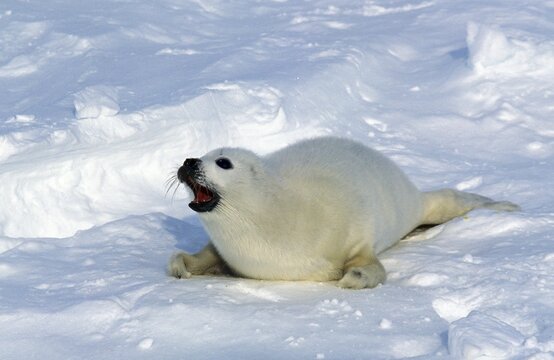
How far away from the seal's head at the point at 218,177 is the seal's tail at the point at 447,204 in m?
1.06

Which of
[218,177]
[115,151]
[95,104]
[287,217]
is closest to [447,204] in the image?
[287,217]

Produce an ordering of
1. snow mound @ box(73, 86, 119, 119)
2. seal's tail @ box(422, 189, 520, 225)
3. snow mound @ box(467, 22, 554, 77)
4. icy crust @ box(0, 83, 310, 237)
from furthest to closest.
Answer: snow mound @ box(467, 22, 554, 77) < snow mound @ box(73, 86, 119, 119) < icy crust @ box(0, 83, 310, 237) < seal's tail @ box(422, 189, 520, 225)

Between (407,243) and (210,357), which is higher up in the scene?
(210,357)

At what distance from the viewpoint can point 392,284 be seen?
3.31 m

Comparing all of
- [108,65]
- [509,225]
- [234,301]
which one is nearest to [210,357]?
[234,301]

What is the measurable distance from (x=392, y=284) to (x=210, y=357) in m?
0.98

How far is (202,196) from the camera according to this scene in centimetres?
331

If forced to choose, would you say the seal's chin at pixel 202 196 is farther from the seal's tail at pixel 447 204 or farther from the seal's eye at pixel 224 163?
the seal's tail at pixel 447 204

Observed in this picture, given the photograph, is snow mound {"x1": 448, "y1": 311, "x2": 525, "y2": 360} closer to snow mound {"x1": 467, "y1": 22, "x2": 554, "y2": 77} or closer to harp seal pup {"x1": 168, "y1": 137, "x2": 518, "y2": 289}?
harp seal pup {"x1": 168, "y1": 137, "x2": 518, "y2": 289}

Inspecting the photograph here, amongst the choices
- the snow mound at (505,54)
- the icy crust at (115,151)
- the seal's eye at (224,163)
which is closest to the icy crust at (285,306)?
the seal's eye at (224,163)

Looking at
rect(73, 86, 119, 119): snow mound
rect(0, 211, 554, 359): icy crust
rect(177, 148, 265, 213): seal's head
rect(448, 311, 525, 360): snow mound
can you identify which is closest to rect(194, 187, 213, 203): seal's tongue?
rect(177, 148, 265, 213): seal's head

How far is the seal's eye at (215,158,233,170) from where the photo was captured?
3367mm

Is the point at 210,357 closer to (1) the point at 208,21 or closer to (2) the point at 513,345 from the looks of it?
(2) the point at 513,345

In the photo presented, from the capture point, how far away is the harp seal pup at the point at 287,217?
3.32 metres
